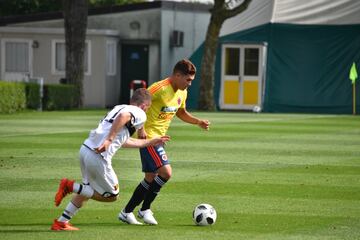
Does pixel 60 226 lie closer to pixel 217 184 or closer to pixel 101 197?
pixel 101 197

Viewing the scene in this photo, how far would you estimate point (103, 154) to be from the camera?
33.7 feet

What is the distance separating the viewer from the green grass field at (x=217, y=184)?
35.2ft

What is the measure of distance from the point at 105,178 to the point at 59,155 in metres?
8.37

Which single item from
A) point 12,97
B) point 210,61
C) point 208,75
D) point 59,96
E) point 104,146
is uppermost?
point 104,146

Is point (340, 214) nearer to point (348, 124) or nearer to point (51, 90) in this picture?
point (348, 124)

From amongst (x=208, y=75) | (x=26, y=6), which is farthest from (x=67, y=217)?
(x=26, y=6)

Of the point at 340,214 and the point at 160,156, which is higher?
the point at 160,156

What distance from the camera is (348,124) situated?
3053 centimetres

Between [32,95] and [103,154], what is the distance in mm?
25571

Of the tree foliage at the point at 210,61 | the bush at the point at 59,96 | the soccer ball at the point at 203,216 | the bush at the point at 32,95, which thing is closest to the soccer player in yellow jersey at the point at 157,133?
the soccer ball at the point at 203,216

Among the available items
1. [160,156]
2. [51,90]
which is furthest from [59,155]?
[51,90]

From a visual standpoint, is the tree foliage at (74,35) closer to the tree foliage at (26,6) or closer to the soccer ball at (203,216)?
the tree foliage at (26,6)

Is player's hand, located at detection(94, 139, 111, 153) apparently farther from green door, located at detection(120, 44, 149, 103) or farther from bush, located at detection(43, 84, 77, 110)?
green door, located at detection(120, 44, 149, 103)

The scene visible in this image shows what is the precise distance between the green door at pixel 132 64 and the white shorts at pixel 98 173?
114ft
